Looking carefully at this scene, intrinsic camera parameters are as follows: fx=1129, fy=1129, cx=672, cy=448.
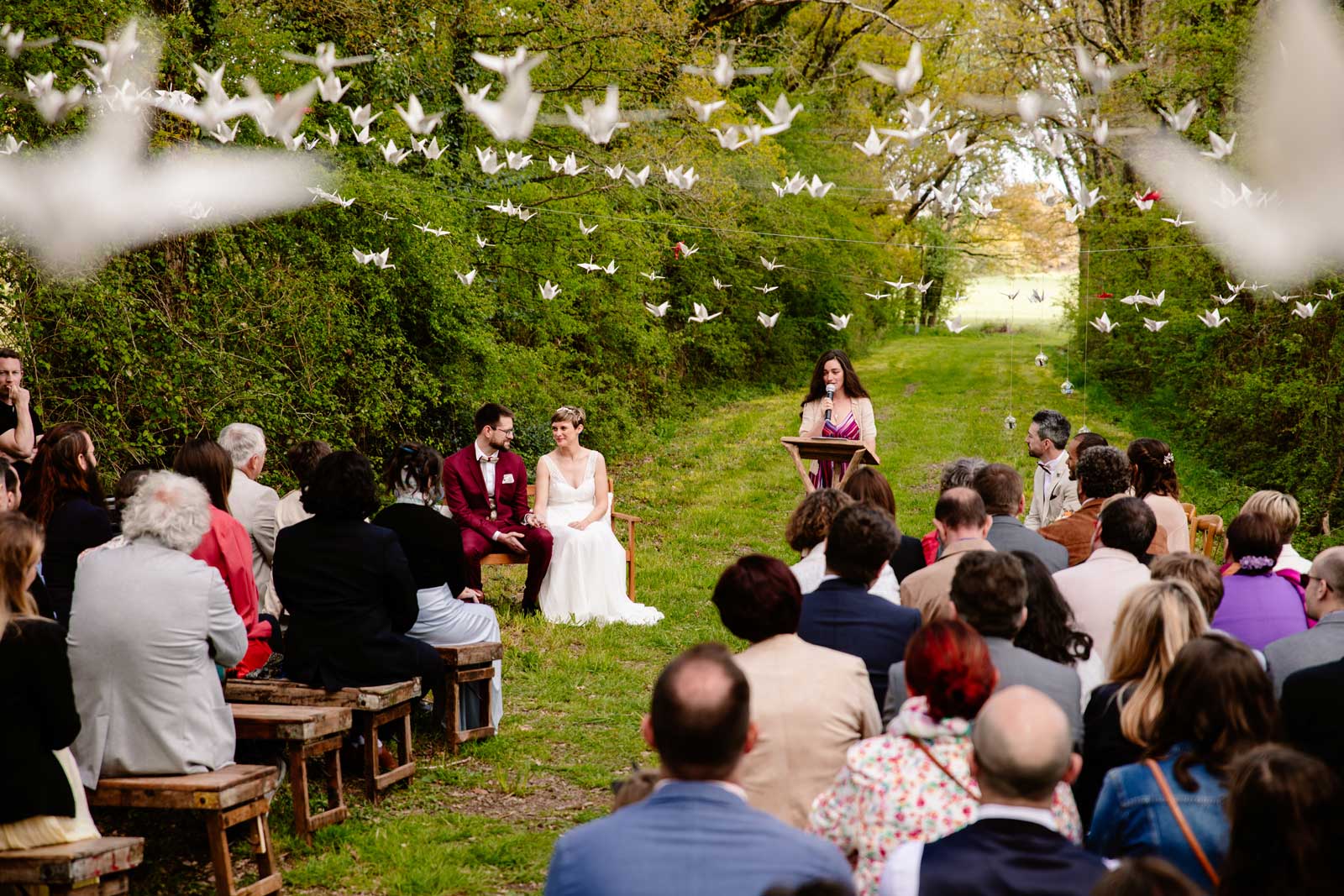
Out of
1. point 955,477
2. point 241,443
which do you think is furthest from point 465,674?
point 955,477

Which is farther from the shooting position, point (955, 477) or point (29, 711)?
point (955, 477)

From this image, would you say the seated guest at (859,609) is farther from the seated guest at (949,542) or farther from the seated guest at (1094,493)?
the seated guest at (1094,493)

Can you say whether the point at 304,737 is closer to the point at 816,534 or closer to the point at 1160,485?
the point at 816,534

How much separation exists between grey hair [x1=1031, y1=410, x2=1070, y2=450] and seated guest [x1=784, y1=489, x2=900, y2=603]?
319cm

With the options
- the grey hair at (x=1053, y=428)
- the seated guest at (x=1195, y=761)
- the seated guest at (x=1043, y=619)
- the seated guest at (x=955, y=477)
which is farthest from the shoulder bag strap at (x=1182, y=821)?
the grey hair at (x=1053, y=428)

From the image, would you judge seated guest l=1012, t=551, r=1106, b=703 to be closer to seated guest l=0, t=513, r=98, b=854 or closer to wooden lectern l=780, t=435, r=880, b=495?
seated guest l=0, t=513, r=98, b=854

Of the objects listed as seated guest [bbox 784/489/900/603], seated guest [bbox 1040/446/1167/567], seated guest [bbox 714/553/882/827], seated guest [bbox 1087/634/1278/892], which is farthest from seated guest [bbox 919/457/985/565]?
seated guest [bbox 1087/634/1278/892]

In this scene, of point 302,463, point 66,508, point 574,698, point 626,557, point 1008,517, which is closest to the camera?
point 66,508

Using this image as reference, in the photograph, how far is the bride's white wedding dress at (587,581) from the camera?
28.4ft

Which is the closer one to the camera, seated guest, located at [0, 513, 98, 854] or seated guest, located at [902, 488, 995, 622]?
seated guest, located at [0, 513, 98, 854]

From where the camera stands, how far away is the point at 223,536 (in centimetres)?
501

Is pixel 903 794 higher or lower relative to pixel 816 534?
lower

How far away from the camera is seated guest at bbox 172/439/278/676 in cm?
501

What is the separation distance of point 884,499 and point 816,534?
66cm
